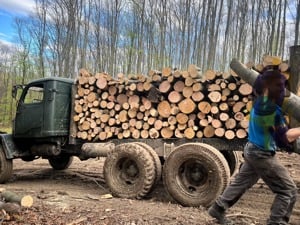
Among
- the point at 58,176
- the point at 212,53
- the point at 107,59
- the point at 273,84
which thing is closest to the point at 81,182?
the point at 58,176

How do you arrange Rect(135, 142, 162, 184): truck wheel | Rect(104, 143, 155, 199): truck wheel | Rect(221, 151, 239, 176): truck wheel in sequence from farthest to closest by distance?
1. Rect(221, 151, 239, 176): truck wheel
2. Rect(135, 142, 162, 184): truck wheel
3. Rect(104, 143, 155, 199): truck wheel

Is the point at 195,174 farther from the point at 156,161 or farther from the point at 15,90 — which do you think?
the point at 15,90

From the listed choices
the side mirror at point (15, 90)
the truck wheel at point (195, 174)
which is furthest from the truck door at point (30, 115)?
the truck wheel at point (195, 174)

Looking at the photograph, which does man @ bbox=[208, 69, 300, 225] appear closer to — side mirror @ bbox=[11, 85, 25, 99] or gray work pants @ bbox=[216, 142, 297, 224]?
gray work pants @ bbox=[216, 142, 297, 224]

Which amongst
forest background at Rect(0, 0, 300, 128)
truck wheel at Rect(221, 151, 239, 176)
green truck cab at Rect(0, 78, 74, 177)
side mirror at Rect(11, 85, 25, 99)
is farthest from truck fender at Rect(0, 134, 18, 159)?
forest background at Rect(0, 0, 300, 128)

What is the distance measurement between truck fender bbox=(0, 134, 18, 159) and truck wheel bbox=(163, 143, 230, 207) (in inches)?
152

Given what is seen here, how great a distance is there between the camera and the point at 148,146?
6957mm

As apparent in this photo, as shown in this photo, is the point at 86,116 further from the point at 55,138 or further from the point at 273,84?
the point at 273,84

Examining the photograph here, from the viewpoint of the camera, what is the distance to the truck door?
8.27 meters

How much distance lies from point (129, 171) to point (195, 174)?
130 centimetres

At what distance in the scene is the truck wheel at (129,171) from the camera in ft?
21.7

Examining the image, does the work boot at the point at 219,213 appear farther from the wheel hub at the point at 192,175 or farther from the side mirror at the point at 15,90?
the side mirror at the point at 15,90

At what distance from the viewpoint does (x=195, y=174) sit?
6414 millimetres

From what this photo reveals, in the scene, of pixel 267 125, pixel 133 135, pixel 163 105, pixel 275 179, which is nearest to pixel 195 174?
pixel 163 105
